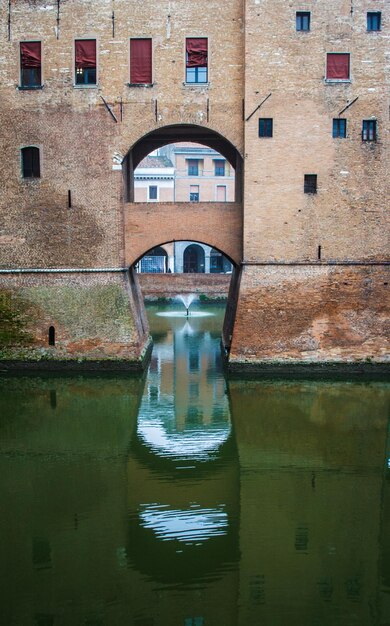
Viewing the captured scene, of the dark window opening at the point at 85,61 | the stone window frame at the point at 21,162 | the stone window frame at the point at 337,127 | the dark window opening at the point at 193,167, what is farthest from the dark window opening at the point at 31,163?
the dark window opening at the point at 193,167

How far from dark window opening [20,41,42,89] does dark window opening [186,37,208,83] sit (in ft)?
13.7

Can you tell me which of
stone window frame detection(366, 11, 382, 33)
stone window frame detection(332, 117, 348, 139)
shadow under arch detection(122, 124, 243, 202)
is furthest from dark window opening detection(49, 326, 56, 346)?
stone window frame detection(366, 11, 382, 33)

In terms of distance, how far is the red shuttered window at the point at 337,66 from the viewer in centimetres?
1808

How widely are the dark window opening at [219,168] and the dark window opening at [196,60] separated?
1154 inches

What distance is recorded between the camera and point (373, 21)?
18.1 meters

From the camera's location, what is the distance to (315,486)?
1113cm

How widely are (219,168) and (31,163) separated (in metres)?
30.2

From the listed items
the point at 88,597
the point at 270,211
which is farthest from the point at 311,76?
the point at 88,597

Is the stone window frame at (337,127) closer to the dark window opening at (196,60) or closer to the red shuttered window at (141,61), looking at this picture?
the dark window opening at (196,60)

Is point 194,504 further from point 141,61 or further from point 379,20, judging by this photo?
point 379,20

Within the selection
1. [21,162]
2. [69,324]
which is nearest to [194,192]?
[21,162]

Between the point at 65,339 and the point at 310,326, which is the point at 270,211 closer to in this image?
the point at 310,326

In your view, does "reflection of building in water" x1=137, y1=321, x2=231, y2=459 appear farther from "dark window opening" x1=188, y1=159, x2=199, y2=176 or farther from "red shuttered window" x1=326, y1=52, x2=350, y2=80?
"dark window opening" x1=188, y1=159, x2=199, y2=176

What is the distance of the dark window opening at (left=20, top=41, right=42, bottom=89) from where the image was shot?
733 inches
